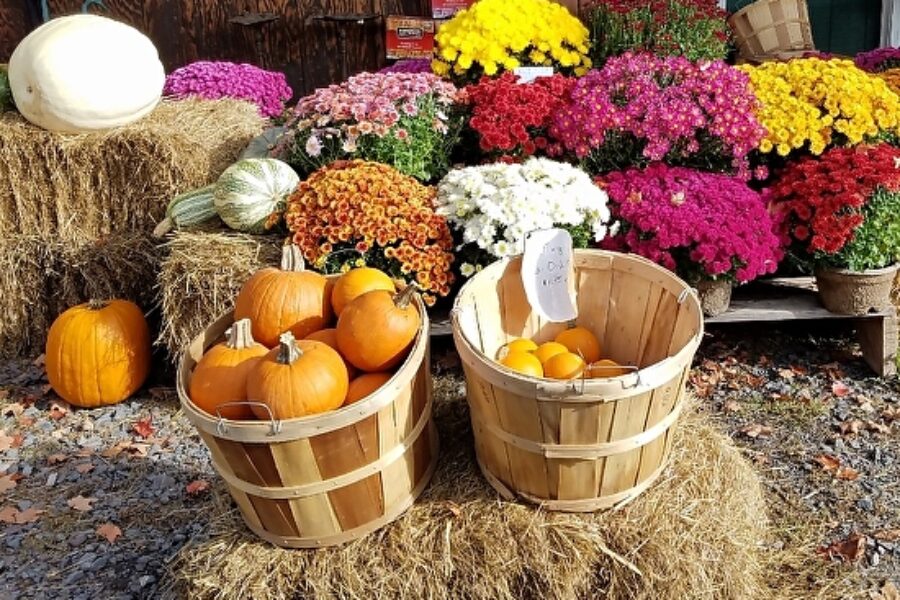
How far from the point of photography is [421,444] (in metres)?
2.34

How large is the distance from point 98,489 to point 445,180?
1.96 metres

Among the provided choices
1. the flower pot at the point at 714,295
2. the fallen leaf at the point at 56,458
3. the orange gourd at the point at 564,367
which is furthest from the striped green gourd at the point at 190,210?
the flower pot at the point at 714,295

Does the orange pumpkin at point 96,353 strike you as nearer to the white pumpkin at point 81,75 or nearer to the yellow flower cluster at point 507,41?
the white pumpkin at point 81,75

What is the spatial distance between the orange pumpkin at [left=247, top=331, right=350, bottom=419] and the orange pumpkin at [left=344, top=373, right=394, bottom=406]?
47mm

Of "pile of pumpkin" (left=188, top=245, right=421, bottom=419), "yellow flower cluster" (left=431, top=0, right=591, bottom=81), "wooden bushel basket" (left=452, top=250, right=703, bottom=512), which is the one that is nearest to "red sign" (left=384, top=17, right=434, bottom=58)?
"yellow flower cluster" (left=431, top=0, right=591, bottom=81)

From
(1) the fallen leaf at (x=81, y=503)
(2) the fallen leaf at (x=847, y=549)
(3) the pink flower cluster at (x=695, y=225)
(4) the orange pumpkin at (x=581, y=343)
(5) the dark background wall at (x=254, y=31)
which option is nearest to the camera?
(4) the orange pumpkin at (x=581, y=343)

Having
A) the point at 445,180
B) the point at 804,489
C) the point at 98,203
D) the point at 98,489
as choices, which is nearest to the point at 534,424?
the point at 804,489

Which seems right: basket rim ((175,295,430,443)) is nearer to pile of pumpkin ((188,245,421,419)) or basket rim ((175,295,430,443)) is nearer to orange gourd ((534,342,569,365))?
pile of pumpkin ((188,245,421,419))

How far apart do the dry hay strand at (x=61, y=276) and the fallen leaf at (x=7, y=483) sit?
1189 mm

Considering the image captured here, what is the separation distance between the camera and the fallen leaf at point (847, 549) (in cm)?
270

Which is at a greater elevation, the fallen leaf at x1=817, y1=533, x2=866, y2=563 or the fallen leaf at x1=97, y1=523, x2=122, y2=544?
the fallen leaf at x1=97, y1=523, x2=122, y2=544

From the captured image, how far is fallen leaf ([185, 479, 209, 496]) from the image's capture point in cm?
321

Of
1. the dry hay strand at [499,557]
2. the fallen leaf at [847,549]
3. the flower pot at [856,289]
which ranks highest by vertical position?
the flower pot at [856,289]

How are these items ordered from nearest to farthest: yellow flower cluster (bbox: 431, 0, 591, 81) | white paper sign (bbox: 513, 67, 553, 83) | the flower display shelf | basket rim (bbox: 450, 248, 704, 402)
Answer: basket rim (bbox: 450, 248, 704, 402), the flower display shelf, white paper sign (bbox: 513, 67, 553, 83), yellow flower cluster (bbox: 431, 0, 591, 81)
